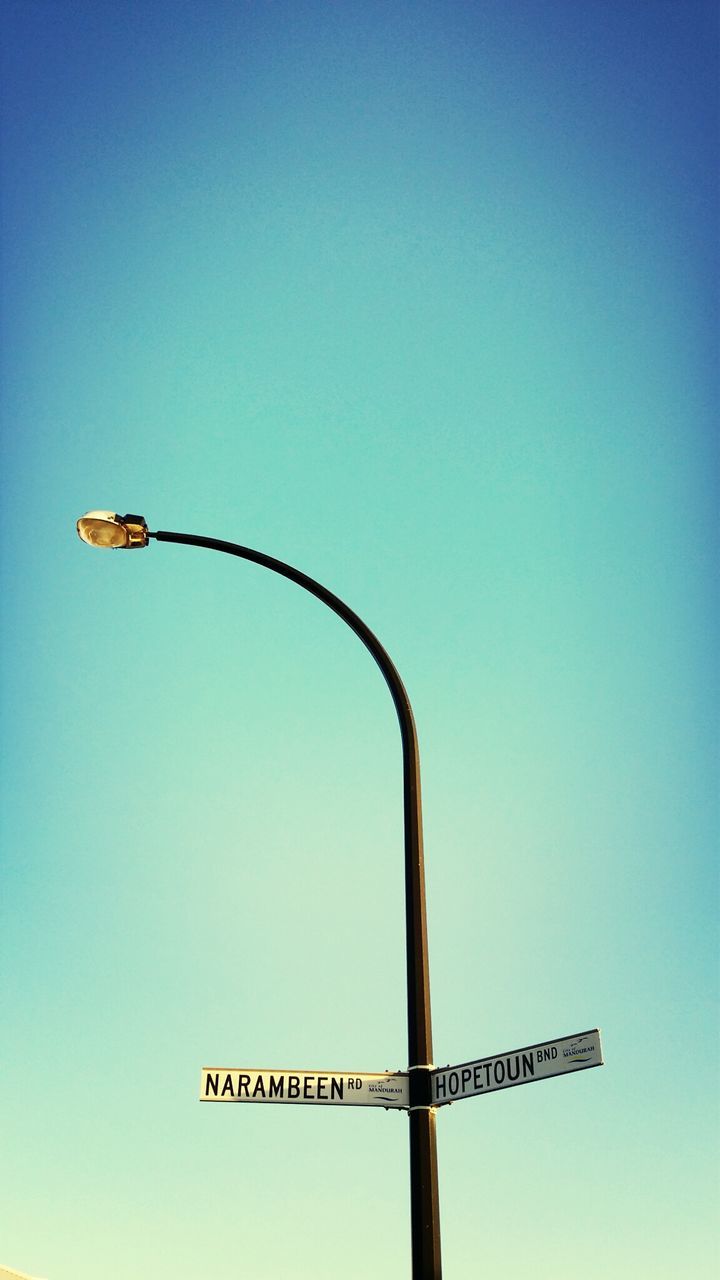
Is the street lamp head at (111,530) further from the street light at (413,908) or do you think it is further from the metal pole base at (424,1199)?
the metal pole base at (424,1199)

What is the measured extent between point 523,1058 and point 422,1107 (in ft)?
2.21

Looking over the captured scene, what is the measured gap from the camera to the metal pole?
565 centimetres

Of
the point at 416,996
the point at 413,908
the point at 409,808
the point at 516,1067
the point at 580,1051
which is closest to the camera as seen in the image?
the point at 580,1051

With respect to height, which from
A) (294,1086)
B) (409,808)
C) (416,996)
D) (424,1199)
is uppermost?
(409,808)

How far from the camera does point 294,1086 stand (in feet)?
20.7

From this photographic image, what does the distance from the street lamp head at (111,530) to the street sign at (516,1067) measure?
4.84m

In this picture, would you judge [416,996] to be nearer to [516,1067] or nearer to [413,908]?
[413,908]

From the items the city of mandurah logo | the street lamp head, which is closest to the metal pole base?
the city of mandurah logo

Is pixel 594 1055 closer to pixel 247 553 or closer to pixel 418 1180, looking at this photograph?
pixel 418 1180

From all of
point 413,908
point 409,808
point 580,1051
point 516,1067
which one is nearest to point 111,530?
point 409,808

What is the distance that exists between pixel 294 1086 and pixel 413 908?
1.31 m

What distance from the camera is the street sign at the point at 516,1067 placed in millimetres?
5680

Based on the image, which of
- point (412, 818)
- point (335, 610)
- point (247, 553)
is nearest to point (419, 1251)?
point (412, 818)

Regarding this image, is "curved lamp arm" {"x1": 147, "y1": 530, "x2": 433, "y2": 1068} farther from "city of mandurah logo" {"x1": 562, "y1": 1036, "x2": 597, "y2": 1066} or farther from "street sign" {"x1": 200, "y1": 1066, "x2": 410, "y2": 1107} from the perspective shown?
"city of mandurah logo" {"x1": 562, "y1": 1036, "x2": 597, "y2": 1066}
